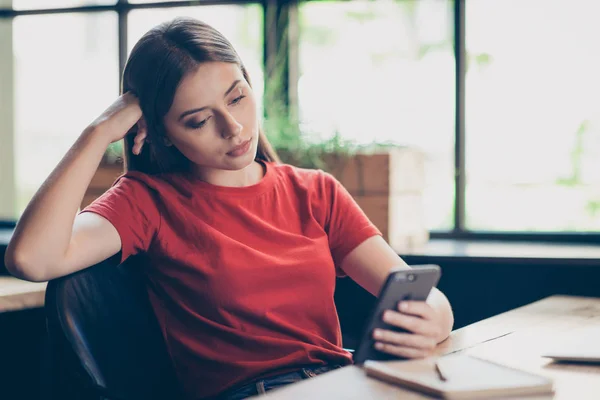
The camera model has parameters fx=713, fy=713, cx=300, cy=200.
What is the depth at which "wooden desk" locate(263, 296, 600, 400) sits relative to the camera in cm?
103

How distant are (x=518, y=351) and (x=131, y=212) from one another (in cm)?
86

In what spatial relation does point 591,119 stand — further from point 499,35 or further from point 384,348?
point 384,348

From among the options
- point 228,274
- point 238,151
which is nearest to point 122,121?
point 238,151

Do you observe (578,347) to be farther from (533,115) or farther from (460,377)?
(533,115)

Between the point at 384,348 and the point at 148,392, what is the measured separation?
0.61 metres

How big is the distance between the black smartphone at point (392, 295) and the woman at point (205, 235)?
27 centimetres

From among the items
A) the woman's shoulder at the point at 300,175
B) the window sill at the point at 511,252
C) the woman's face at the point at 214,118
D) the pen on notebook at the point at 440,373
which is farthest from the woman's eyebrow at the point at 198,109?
the window sill at the point at 511,252

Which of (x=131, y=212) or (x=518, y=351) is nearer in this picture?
(x=518, y=351)

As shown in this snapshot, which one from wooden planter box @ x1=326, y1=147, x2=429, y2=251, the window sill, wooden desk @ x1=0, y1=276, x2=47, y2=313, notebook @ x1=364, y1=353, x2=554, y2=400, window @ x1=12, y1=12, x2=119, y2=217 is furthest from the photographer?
window @ x1=12, y1=12, x2=119, y2=217

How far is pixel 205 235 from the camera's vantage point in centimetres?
160

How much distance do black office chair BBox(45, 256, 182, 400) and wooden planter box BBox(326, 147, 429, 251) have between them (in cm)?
103

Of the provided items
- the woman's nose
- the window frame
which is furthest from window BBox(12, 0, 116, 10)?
the woman's nose

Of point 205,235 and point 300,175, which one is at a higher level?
point 300,175

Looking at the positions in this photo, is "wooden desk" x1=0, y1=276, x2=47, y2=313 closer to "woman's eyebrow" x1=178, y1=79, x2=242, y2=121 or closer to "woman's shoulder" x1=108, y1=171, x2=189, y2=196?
"woman's shoulder" x1=108, y1=171, x2=189, y2=196
